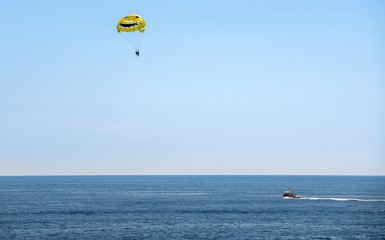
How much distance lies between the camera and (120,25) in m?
78.8

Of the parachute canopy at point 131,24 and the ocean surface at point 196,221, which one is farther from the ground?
the parachute canopy at point 131,24

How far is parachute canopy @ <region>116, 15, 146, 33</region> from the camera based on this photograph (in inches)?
3078

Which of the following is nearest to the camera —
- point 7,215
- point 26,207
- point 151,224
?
point 151,224

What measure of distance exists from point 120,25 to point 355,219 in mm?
61138

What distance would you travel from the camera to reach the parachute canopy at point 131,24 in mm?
78188

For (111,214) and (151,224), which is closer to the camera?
(151,224)

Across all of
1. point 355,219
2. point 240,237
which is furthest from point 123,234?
point 355,219

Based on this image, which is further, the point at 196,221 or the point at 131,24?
the point at 196,221

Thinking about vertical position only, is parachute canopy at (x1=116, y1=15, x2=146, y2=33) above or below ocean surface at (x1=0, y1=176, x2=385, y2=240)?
above

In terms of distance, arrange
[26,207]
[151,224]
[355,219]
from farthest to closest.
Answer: [26,207], [355,219], [151,224]

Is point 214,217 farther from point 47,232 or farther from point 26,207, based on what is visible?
point 26,207

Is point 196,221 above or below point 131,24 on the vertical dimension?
below

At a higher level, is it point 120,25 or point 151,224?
point 120,25

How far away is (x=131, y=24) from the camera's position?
7838 cm
